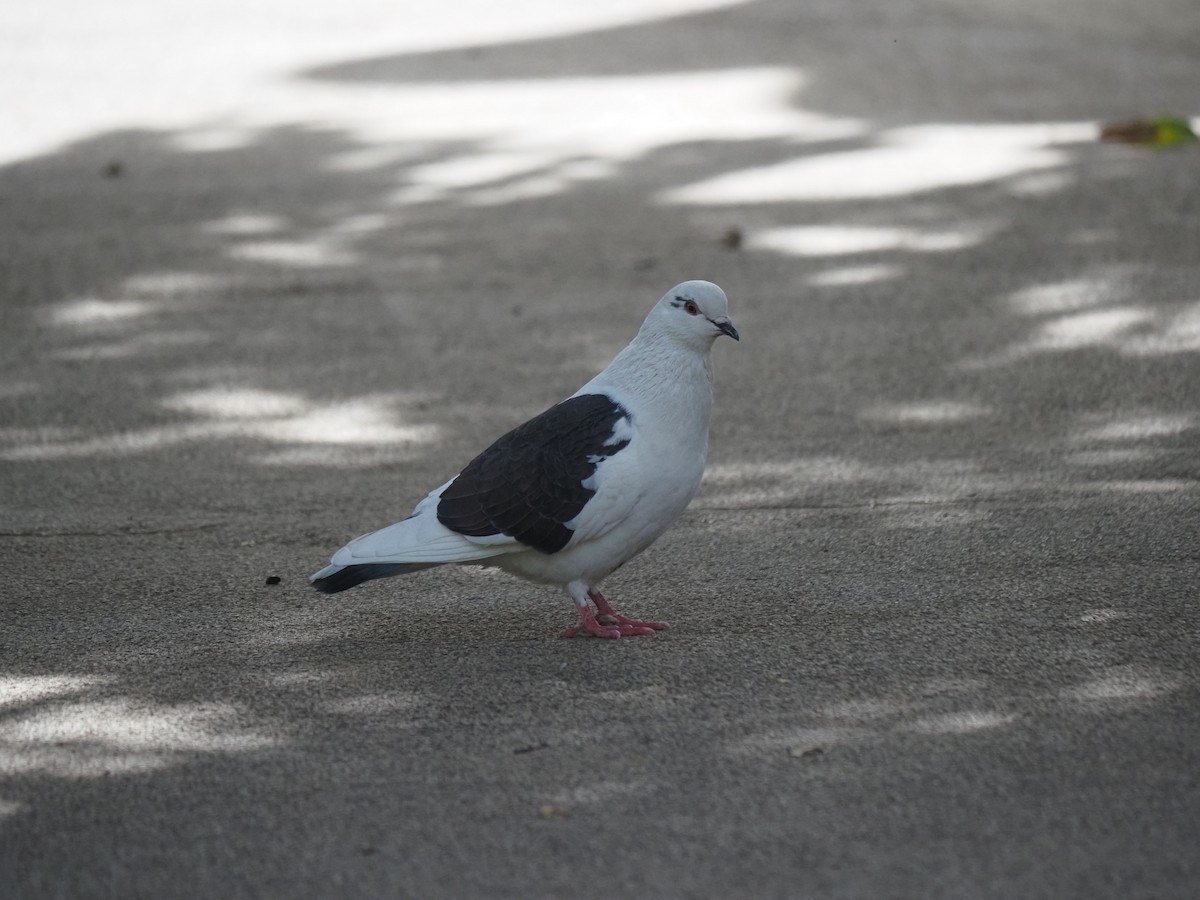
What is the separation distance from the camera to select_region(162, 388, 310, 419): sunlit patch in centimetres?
526

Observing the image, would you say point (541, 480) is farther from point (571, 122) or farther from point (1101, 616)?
point (571, 122)

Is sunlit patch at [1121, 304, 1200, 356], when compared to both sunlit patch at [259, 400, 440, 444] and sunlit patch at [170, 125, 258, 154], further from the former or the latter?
sunlit patch at [170, 125, 258, 154]

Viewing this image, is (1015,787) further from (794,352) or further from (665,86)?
(665,86)

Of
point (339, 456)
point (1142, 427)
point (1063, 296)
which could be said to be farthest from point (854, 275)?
point (339, 456)

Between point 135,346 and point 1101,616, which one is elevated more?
point 135,346

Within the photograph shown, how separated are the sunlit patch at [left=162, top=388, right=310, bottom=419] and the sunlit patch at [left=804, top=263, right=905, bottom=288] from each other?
235cm

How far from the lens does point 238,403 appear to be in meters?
5.33

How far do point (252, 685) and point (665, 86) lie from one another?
21.7 ft

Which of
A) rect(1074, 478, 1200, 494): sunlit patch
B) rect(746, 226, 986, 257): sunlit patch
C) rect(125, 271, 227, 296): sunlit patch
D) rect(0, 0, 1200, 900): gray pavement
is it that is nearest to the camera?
rect(0, 0, 1200, 900): gray pavement

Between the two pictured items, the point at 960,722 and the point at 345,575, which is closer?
the point at 960,722

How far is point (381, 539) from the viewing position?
341 centimetres

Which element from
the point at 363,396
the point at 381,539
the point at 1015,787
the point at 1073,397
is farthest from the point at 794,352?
the point at 1015,787

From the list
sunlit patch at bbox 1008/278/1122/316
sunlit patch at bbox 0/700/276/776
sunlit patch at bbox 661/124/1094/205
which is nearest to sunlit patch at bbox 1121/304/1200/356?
sunlit patch at bbox 1008/278/1122/316

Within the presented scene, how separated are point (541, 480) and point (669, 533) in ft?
3.17
